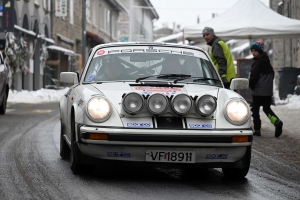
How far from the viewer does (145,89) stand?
667 centimetres

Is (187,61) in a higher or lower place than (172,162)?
higher

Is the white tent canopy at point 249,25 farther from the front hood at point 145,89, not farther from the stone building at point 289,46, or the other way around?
the stone building at point 289,46

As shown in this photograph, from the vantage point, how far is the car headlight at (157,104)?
6312mm

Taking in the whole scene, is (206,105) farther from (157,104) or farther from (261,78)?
(261,78)

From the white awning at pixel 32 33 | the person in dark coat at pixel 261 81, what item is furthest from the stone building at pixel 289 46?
the person in dark coat at pixel 261 81

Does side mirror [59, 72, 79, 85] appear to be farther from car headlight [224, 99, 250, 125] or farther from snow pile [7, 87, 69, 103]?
snow pile [7, 87, 69, 103]

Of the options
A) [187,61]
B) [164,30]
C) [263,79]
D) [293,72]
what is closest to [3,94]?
[263,79]

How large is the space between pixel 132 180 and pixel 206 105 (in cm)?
97

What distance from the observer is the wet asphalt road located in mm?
5898

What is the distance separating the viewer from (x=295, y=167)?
8.05m

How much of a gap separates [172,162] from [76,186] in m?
0.88

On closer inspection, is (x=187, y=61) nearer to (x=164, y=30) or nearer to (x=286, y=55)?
(x=286, y=55)

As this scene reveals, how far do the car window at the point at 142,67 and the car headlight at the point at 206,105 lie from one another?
923 mm

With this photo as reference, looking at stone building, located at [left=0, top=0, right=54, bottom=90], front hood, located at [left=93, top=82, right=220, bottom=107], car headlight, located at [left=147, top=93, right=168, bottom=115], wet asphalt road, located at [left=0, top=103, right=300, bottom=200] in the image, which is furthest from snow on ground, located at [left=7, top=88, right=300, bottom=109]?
car headlight, located at [left=147, top=93, right=168, bottom=115]
